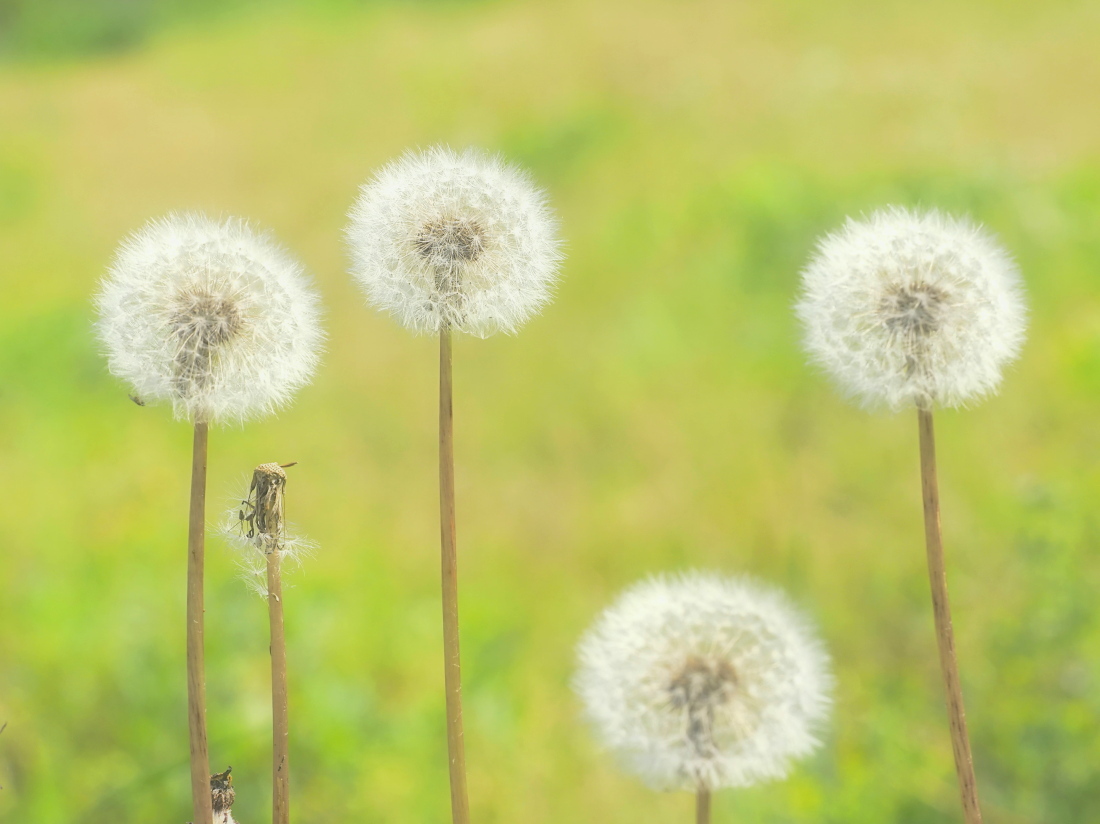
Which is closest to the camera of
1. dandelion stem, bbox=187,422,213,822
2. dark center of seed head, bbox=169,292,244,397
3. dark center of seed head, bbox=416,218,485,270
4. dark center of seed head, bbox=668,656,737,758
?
dandelion stem, bbox=187,422,213,822

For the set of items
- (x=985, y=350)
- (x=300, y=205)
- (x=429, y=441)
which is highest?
(x=300, y=205)

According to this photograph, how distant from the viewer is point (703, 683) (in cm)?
114

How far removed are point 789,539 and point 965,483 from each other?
0.62 metres

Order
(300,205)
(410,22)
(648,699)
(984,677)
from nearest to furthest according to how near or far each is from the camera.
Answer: (648,699)
(984,677)
(300,205)
(410,22)

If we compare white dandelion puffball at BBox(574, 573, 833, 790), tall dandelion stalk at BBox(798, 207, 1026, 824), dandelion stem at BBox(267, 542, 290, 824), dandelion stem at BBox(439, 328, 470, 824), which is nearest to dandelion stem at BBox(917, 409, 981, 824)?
tall dandelion stalk at BBox(798, 207, 1026, 824)

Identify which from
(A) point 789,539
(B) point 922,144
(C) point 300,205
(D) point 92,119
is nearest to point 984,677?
(A) point 789,539

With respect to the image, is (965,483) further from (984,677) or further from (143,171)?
(143,171)

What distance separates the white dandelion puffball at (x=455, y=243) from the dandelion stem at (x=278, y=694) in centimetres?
26

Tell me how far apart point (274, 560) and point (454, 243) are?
1.19ft

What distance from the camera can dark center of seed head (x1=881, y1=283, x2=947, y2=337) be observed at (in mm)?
1001

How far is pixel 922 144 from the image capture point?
426 centimetres

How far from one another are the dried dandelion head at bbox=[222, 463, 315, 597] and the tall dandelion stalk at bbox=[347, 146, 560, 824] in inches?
7.2

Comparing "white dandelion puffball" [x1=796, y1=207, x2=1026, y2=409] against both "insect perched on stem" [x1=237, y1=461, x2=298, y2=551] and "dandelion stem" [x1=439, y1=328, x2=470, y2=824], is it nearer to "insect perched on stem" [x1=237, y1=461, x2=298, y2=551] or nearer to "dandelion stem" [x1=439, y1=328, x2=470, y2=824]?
"dandelion stem" [x1=439, y1=328, x2=470, y2=824]

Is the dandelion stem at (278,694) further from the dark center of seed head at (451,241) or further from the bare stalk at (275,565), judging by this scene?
the dark center of seed head at (451,241)
